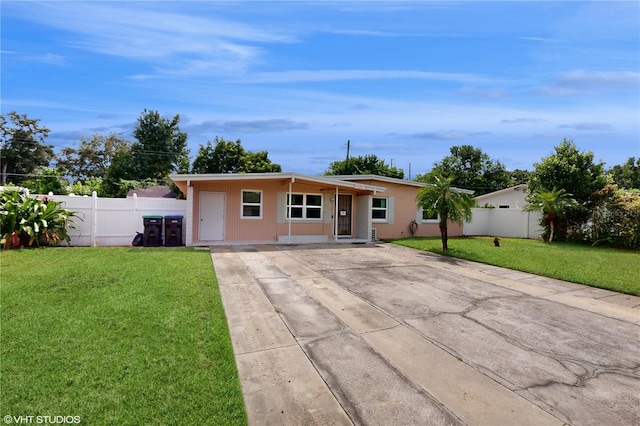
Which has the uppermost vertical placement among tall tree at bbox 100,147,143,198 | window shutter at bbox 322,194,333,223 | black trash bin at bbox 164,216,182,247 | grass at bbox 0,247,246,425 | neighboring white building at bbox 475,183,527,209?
tall tree at bbox 100,147,143,198

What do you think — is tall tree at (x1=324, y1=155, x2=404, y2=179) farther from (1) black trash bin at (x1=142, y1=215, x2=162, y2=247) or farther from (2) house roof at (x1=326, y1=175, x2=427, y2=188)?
(1) black trash bin at (x1=142, y1=215, x2=162, y2=247)

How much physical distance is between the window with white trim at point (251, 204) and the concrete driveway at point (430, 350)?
6347 millimetres

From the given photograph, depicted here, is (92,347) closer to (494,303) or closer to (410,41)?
(494,303)

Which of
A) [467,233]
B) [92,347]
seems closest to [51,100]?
[92,347]

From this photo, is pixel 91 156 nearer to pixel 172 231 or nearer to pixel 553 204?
pixel 172 231

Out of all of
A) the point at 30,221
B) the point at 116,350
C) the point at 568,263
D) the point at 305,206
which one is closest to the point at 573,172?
the point at 568,263

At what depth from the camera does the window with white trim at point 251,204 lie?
13.8 meters

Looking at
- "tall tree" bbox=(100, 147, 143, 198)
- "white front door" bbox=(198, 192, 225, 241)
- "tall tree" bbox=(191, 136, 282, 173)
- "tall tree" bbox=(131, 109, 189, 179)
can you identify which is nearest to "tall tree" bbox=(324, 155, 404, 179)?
"tall tree" bbox=(191, 136, 282, 173)

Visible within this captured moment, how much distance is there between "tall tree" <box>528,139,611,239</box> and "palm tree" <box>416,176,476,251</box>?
663cm

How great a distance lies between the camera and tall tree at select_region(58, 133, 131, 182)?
3894 cm

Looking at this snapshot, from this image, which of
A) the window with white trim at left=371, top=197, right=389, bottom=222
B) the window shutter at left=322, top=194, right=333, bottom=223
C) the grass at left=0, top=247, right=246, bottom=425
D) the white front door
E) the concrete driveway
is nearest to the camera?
the grass at left=0, top=247, right=246, bottom=425

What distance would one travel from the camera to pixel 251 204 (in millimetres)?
13867

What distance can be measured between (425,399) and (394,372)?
0.50 metres

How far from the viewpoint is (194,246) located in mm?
12016
